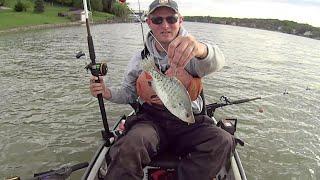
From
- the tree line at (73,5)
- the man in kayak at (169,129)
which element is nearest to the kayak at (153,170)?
the man in kayak at (169,129)

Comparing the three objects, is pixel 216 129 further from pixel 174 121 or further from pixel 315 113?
pixel 315 113

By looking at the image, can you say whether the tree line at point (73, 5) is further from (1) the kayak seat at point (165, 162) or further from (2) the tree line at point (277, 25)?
(1) the kayak seat at point (165, 162)

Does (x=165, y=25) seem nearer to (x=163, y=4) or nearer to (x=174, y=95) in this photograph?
(x=163, y=4)

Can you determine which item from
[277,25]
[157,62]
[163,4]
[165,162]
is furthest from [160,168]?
[277,25]

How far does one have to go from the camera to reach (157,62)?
Answer: 206 inches

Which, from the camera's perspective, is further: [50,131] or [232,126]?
[50,131]

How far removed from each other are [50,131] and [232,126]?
20.0 ft

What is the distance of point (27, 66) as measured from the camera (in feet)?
71.8

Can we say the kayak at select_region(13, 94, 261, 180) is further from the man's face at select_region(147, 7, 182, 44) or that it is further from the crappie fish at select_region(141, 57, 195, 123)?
the crappie fish at select_region(141, 57, 195, 123)

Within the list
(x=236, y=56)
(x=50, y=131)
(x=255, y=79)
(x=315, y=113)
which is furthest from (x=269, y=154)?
(x=236, y=56)

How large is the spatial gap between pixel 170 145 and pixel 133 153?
909mm

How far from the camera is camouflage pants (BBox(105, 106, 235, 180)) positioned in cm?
464

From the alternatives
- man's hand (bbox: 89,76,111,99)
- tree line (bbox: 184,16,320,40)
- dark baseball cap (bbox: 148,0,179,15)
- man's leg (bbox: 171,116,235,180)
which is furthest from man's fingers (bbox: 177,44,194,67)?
tree line (bbox: 184,16,320,40)

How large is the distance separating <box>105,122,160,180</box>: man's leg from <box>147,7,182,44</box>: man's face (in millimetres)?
1305
